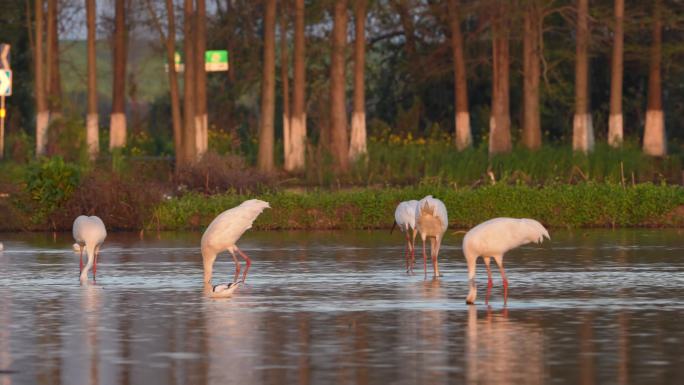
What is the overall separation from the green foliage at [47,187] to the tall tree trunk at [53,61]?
80.4ft

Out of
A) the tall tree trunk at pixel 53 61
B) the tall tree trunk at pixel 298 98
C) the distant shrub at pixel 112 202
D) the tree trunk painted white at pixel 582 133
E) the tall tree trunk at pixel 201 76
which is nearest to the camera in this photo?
the distant shrub at pixel 112 202

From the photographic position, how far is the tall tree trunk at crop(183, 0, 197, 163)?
51.0 m

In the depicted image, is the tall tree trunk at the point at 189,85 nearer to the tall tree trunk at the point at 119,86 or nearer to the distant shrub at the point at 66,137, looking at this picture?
the distant shrub at the point at 66,137

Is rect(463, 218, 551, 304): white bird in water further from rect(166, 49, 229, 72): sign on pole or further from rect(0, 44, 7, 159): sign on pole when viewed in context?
rect(166, 49, 229, 72): sign on pole

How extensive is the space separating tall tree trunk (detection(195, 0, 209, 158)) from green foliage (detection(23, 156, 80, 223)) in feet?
52.9

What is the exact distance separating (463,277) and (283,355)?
817 cm

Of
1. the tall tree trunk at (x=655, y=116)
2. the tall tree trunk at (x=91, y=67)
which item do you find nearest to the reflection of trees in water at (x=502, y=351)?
the tall tree trunk at (x=91, y=67)

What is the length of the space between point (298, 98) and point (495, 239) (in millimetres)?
35536

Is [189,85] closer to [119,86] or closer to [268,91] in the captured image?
[268,91]

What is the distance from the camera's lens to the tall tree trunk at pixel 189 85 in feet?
167

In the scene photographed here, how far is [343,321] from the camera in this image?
17.3m

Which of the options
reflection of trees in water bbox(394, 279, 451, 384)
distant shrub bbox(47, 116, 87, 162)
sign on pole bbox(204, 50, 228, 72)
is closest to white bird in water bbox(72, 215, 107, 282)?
reflection of trees in water bbox(394, 279, 451, 384)

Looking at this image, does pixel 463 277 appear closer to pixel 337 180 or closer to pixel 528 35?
pixel 337 180

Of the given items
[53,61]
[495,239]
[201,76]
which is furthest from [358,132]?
[495,239]
